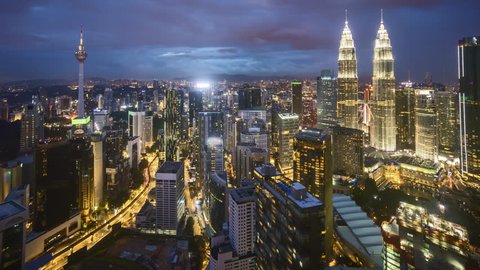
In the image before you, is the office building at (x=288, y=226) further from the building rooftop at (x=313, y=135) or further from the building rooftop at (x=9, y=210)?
the building rooftop at (x=9, y=210)

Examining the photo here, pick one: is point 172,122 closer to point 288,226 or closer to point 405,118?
point 405,118

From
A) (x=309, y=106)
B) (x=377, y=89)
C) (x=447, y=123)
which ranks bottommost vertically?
(x=447, y=123)

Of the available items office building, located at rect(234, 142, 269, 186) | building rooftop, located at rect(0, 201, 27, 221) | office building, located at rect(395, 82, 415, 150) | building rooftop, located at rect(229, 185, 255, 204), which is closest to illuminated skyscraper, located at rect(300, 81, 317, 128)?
office building, located at rect(395, 82, 415, 150)

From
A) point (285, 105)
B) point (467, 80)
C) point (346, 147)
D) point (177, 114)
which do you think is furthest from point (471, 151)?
point (177, 114)

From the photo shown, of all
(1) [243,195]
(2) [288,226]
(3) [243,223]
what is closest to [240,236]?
(3) [243,223]

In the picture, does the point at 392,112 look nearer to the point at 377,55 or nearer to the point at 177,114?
the point at 377,55

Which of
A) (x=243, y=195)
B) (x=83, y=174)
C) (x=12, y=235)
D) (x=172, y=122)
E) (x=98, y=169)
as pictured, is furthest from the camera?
(x=172, y=122)

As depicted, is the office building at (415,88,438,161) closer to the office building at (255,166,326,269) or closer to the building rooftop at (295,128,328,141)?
the building rooftop at (295,128,328,141)

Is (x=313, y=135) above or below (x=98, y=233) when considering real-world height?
above
